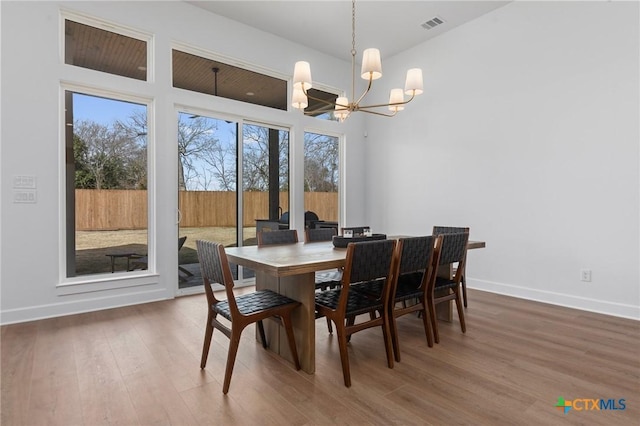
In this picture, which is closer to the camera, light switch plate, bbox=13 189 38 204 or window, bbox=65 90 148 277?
light switch plate, bbox=13 189 38 204

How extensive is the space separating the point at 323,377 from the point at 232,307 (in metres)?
0.74

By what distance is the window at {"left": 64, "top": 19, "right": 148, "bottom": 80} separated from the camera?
11.5 ft

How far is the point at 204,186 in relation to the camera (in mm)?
4406

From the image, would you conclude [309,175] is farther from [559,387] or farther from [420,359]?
[559,387]

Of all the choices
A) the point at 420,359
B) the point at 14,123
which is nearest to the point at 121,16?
the point at 14,123

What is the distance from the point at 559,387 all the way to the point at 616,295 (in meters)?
2.07

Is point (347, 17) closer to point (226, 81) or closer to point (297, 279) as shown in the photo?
point (226, 81)

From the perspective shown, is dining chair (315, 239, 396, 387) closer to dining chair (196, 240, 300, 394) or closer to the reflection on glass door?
dining chair (196, 240, 300, 394)

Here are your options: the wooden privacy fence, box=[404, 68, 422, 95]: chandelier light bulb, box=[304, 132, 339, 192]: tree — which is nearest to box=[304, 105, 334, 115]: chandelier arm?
box=[304, 132, 339, 192]: tree

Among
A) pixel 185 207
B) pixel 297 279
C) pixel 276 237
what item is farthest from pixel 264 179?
pixel 297 279

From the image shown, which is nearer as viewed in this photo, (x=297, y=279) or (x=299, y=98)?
(x=297, y=279)

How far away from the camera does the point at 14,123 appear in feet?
10.3

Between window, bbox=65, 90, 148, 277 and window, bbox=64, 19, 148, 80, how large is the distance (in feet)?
1.07

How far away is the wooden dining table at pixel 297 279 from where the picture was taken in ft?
6.38
